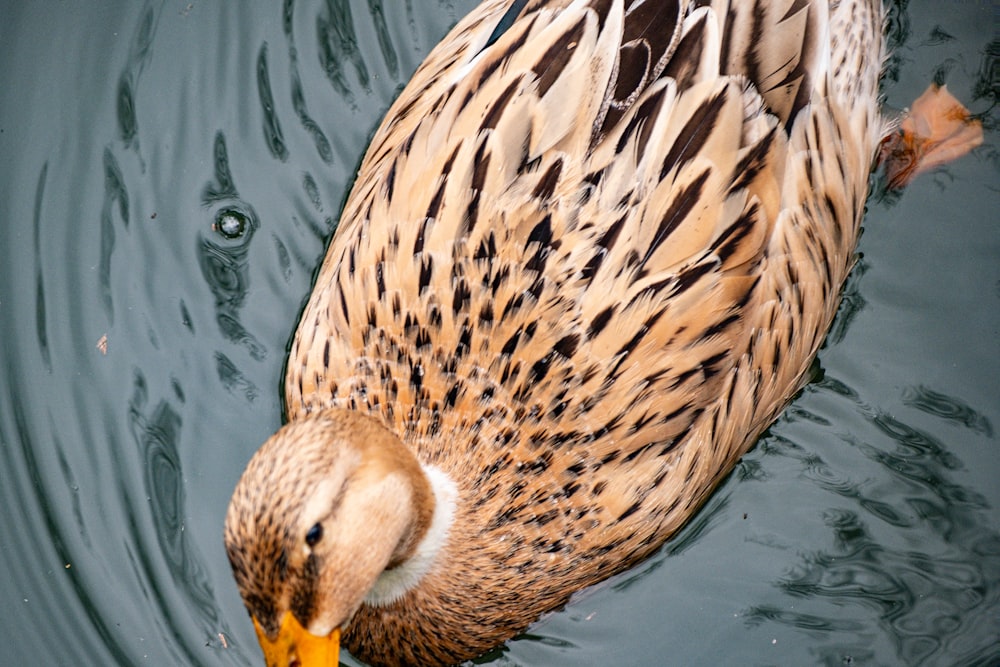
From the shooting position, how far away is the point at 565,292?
129 inches

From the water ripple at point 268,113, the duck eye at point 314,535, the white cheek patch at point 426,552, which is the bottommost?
the white cheek patch at point 426,552

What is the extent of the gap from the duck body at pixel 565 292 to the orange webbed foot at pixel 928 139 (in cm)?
117

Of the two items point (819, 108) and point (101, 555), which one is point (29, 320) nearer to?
point (101, 555)

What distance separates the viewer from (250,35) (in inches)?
189

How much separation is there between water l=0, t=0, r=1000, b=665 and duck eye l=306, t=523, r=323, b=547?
1158 mm

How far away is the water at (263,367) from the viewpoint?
13.0 feet

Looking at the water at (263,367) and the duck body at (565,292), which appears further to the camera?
the water at (263,367)

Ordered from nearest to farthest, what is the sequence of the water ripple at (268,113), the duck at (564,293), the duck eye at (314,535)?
1. the duck eye at (314,535)
2. the duck at (564,293)
3. the water ripple at (268,113)

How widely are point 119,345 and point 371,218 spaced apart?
4.55ft

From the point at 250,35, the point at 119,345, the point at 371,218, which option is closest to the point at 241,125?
the point at 250,35

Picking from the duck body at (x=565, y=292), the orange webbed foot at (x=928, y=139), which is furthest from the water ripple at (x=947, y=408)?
the duck body at (x=565, y=292)

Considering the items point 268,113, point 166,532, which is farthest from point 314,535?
point 268,113

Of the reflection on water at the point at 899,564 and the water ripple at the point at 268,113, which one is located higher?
the water ripple at the point at 268,113

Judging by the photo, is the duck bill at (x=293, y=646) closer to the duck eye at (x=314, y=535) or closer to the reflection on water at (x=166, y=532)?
the duck eye at (x=314, y=535)
